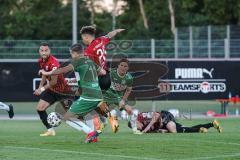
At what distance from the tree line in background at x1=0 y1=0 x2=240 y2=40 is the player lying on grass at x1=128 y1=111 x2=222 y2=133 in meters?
40.5

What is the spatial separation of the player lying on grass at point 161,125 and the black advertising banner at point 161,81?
29.0ft

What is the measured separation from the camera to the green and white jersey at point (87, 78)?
16.7 metres

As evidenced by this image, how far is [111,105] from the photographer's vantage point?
925 inches

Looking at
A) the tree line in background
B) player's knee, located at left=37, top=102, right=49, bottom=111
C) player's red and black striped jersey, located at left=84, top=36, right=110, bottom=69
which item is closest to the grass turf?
player's knee, located at left=37, top=102, right=49, bottom=111

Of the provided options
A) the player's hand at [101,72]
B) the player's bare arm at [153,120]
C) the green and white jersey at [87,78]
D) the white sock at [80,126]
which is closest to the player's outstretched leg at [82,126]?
the white sock at [80,126]

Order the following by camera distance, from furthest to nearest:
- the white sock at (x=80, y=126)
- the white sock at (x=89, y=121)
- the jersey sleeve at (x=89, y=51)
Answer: the white sock at (x=89, y=121) < the jersey sleeve at (x=89, y=51) < the white sock at (x=80, y=126)

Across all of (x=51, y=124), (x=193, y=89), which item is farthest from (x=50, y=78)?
(x=193, y=89)

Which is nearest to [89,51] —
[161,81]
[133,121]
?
[133,121]

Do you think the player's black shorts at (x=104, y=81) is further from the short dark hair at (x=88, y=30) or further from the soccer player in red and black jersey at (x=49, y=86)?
the soccer player in red and black jersey at (x=49, y=86)

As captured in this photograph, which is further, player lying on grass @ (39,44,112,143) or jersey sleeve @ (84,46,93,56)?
jersey sleeve @ (84,46,93,56)

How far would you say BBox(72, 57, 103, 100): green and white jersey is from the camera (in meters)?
16.7

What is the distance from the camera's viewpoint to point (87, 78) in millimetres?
16719

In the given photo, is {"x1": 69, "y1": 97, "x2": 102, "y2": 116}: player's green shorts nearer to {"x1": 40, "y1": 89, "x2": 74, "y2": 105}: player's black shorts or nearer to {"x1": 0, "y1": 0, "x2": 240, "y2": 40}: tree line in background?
{"x1": 40, "y1": 89, "x2": 74, "y2": 105}: player's black shorts

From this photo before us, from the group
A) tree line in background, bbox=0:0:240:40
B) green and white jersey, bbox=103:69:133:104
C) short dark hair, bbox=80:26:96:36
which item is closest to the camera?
short dark hair, bbox=80:26:96:36
